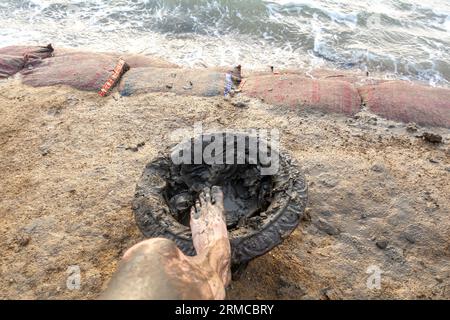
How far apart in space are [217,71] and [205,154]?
2242 millimetres

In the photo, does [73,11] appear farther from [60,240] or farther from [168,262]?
[168,262]

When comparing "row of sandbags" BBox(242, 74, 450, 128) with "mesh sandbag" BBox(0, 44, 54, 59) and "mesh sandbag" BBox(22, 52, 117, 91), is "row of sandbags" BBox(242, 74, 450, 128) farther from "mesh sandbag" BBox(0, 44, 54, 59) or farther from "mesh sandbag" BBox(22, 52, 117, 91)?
"mesh sandbag" BBox(0, 44, 54, 59)

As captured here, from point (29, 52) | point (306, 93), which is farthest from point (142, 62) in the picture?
point (306, 93)

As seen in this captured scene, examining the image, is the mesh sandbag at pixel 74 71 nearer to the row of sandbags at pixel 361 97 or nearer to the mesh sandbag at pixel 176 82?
the mesh sandbag at pixel 176 82

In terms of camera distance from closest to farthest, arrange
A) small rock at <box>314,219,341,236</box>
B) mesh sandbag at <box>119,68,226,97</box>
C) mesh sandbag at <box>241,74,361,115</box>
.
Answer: small rock at <box>314,219,341,236</box>
mesh sandbag at <box>241,74,361,115</box>
mesh sandbag at <box>119,68,226,97</box>

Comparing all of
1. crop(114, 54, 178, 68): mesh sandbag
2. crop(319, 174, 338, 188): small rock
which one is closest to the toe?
crop(319, 174, 338, 188): small rock

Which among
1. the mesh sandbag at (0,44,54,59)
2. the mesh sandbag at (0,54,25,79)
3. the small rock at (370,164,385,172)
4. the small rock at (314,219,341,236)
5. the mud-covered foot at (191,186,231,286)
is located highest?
the mud-covered foot at (191,186,231,286)

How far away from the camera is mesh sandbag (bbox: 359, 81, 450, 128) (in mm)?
4250

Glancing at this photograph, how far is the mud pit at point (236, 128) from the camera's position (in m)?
2.75

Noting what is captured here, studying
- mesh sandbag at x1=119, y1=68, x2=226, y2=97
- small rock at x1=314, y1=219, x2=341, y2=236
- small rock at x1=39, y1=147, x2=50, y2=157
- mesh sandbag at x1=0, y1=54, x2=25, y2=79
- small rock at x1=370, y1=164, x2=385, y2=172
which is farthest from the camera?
mesh sandbag at x1=0, y1=54, x2=25, y2=79

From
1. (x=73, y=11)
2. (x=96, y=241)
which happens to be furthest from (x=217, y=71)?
(x=73, y=11)

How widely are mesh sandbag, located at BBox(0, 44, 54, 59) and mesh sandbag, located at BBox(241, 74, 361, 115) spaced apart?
2.85 metres

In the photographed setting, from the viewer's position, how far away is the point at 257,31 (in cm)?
737

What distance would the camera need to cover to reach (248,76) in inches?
200
